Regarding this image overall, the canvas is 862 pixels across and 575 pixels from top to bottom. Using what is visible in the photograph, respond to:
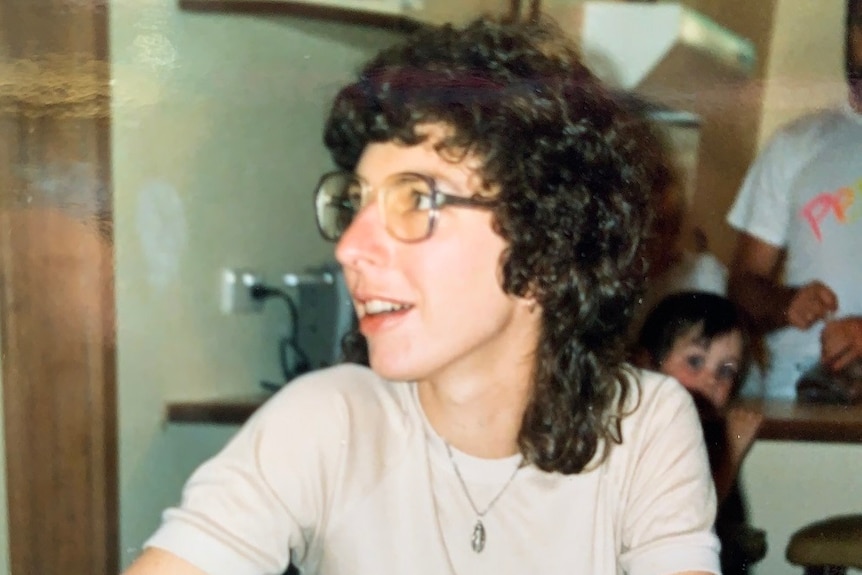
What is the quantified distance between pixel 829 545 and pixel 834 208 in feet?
1.51

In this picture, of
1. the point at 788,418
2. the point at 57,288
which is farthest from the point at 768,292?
the point at 57,288

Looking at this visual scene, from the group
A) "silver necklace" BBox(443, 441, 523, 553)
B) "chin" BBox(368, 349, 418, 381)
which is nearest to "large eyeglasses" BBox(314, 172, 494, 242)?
"chin" BBox(368, 349, 418, 381)

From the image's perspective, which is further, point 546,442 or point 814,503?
point 814,503

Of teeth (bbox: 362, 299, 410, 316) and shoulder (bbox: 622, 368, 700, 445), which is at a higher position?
teeth (bbox: 362, 299, 410, 316)

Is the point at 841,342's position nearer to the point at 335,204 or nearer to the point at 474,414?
the point at 474,414

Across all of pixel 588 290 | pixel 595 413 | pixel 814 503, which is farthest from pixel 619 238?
pixel 814 503

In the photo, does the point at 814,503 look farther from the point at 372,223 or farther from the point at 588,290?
the point at 372,223

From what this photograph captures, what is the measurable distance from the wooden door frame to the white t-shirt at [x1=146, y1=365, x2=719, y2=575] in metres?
0.29

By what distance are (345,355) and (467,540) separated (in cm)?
27

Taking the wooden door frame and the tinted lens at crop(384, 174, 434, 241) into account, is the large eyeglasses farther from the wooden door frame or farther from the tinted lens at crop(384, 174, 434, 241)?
the wooden door frame

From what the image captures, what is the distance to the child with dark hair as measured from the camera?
100 cm

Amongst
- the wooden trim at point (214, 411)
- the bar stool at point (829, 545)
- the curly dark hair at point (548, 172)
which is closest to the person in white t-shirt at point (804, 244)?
the bar stool at point (829, 545)

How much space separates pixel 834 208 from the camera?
99 centimetres

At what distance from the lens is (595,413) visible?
752 millimetres
